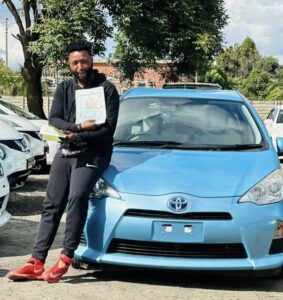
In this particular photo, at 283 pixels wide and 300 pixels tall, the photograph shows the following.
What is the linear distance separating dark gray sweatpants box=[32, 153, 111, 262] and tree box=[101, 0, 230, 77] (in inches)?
549

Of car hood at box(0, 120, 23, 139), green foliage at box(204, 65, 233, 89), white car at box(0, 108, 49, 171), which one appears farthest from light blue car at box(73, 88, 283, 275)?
green foliage at box(204, 65, 233, 89)

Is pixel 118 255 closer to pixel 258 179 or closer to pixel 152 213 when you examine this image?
pixel 152 213

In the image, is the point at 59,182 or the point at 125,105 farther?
the point at 125,105

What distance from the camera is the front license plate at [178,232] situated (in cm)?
410

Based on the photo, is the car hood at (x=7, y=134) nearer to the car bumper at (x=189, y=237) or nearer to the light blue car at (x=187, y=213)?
the light blue car at (x=187, y=213)

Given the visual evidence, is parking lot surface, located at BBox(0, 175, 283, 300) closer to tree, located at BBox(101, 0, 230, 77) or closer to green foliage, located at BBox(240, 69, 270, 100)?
tree, located at BBox(101, 0, 230, 77)

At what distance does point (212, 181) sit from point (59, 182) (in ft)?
3.79

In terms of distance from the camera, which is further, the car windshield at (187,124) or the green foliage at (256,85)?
the green foliage at (256,85)

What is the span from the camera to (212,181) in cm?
434

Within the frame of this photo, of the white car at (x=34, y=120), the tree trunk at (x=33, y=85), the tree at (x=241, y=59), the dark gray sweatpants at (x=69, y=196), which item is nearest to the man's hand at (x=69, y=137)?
the dark gray sweatpants at (x=69, y=196)

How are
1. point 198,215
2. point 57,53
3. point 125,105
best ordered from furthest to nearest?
point 57,53 → point 125,105 → point 198,215

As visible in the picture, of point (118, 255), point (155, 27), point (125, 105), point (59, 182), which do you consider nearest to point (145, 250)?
point (118, 255)

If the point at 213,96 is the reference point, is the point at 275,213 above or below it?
below

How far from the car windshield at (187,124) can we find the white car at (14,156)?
2.44 meters
